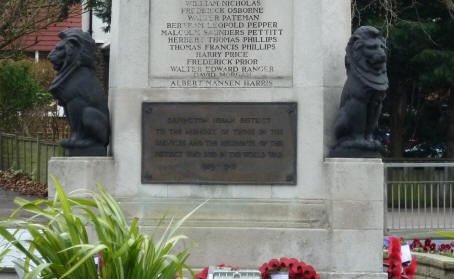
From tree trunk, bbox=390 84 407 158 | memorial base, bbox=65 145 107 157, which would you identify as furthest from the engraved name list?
tree trunk, bbox=390 84 407 158

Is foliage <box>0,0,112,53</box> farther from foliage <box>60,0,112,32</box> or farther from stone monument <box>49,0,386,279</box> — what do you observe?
stone monument <box>49,0,386,279</box>

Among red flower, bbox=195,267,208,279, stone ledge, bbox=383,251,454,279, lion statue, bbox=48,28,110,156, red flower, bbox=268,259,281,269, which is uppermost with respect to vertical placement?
lion statue, bbox=48,28,110,156

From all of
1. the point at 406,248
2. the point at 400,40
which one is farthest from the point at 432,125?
the point at 406,248

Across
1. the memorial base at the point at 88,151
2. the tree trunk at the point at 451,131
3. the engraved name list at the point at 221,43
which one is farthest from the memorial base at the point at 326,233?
the tree trunk at the point at 451,131

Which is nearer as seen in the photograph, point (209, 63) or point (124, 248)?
point (124, 248)

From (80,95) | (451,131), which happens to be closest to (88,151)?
(80,95)

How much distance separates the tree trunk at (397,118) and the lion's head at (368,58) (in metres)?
17.5

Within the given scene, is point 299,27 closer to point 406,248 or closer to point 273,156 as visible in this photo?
point 273,156

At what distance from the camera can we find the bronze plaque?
8867mm

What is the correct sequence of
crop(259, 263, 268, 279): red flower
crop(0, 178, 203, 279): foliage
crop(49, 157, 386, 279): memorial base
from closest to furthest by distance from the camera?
crop(0, 178, 203, 279): foliage, crop(259, 263, 268, 279): red flower, crop(49, 157, 386, 279): memorial base

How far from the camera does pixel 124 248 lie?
586 cm

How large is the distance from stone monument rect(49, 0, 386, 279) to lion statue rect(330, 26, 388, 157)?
26cm

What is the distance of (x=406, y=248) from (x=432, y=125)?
18922 millimetres

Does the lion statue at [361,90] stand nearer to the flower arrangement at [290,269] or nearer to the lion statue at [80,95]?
the flower arrangement at [290,269]
